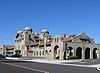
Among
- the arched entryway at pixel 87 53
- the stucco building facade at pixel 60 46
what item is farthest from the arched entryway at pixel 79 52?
the arched entryway at pixel 87 53

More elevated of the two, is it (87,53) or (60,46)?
(60,46)

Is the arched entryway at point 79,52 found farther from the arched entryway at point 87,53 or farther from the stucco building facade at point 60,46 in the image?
the arched entryway at point 87,53

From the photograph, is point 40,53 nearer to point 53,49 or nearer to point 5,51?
point 53,49

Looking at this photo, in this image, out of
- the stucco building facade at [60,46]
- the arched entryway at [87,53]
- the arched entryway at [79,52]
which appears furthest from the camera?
the arched entryway at [87,53]

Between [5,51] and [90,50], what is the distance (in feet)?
263

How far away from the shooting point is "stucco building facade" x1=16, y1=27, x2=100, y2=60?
289ft

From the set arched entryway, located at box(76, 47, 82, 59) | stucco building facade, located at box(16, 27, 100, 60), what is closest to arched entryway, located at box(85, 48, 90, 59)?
stucco building facade, located at box(16, 27, 100, 60)

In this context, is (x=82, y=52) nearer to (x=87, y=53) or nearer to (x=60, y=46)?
(x=87, y=53)

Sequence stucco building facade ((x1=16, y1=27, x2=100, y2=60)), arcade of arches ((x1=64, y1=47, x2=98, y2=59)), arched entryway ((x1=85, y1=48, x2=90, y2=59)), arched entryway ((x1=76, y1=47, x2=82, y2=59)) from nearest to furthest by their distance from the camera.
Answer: stucco building facade ((x1=16, y1=27, x2=100, y2=60)) → arcade of arches ((x1=64, y1=47, x2=98, y2=59)) → arched entryway ((x1=76, y1=47, x2=82, y2=59)) → arched entryway ((x1=85, y1=48, x2=90, y2=59))

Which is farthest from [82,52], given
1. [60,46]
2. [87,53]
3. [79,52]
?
[60,46]

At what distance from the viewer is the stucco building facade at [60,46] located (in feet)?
289

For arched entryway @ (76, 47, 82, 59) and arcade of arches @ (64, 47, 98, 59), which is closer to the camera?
arcade of arches @ (64, 47, 98, 59)

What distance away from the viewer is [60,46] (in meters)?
85.7

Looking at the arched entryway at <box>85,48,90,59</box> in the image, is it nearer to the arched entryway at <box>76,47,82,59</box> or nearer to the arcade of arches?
the arcade of arches
